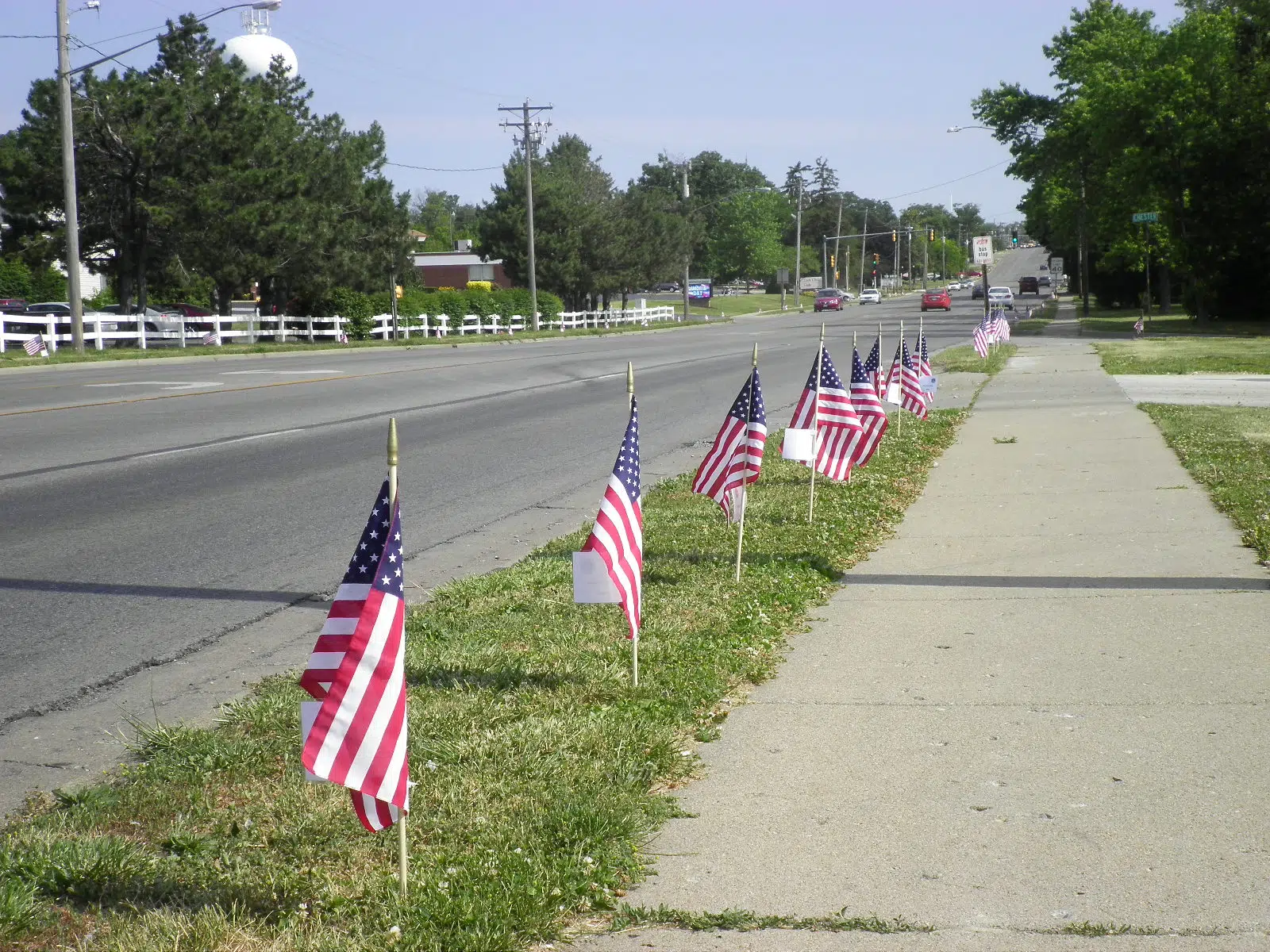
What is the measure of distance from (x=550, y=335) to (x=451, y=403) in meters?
34.3

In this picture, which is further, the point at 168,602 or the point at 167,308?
the point at 167,308

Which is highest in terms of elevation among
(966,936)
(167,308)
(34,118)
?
(34,118)

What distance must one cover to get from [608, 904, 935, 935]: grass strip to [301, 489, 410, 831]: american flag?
2.29 ft

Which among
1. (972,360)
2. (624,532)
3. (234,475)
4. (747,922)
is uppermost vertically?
(972,360)

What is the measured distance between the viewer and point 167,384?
75.2 feet

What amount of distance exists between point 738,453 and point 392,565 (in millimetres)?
4543

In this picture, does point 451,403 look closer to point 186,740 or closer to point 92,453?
point 92,453

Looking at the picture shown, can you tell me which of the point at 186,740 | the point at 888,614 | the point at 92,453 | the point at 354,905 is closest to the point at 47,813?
the point at 186,740

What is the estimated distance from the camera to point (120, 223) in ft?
126

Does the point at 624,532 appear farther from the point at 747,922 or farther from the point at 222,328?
the point at 222,328

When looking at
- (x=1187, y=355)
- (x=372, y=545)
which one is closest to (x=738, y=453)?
(x=372, y=545)

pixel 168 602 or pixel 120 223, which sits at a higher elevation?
pixel 120 223

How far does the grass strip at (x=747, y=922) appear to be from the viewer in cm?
364

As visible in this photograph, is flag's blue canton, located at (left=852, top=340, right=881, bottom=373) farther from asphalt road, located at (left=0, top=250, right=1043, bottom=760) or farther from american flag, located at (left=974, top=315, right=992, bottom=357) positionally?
american flag, located at (left=974, top=315, right=992, bottom=357)
